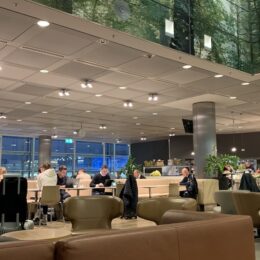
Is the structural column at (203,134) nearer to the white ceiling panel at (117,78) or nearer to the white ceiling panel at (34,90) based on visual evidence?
the white ceiling panel at (117,78)

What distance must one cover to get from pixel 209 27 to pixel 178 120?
657 centimetres

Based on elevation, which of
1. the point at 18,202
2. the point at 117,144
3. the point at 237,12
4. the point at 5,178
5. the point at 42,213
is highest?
the point at 237,12

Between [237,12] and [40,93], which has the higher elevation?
[237,12]

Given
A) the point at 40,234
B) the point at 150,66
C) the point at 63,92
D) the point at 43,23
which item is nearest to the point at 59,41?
the point at 43,23

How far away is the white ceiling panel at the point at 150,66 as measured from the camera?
651cm

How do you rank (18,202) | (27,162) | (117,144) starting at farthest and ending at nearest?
1. (117,144)
2. (27,162)
3. (18,202)

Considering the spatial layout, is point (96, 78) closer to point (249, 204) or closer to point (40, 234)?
point (249, 204)

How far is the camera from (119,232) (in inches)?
69.1

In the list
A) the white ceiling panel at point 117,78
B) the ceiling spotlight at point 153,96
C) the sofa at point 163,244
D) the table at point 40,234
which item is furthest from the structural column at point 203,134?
the sofa at point 163,244

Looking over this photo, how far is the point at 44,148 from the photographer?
17938 mm

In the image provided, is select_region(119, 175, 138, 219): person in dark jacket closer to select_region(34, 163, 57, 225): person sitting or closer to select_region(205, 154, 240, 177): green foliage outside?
select_region(34, 163, 57, 225): person sitting

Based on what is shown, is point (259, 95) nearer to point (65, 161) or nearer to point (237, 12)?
point (237, 12)

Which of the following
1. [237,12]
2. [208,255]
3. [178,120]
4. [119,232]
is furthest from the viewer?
[178,120]

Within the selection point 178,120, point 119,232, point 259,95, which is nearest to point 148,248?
point 119,232
